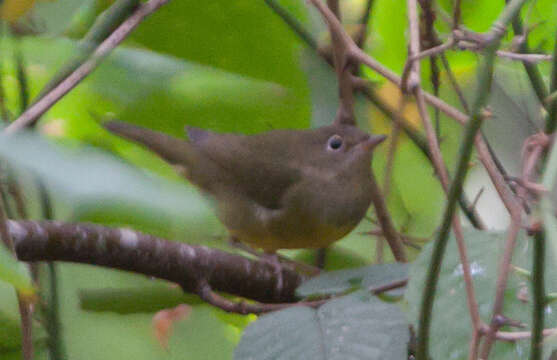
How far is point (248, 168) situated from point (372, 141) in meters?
0.38

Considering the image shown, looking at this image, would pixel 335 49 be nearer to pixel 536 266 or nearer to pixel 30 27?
pixel 30 27

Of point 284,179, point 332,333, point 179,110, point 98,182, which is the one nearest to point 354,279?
point 332,333

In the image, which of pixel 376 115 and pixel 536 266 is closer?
pixel 536 266

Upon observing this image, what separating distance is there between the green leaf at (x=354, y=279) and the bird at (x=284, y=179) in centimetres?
65

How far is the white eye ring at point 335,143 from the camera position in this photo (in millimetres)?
2175

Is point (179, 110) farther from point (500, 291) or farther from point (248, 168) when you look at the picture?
point (248, 168)

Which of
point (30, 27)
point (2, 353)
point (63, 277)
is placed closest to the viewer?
point (30, 27)

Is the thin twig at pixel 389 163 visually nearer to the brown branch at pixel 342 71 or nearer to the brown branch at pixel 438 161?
the brown branch at pixel 342 71

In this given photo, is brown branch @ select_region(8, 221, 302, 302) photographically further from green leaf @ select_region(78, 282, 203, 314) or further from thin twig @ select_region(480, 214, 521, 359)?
thin twig @ select_region(480, 214, 521, 359)

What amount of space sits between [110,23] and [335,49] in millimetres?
444

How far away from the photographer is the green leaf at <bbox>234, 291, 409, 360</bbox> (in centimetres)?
84

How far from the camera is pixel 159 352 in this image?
1.36m

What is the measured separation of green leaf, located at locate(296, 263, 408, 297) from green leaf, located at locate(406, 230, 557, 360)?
125mm

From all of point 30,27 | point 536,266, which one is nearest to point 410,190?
point 30,27
